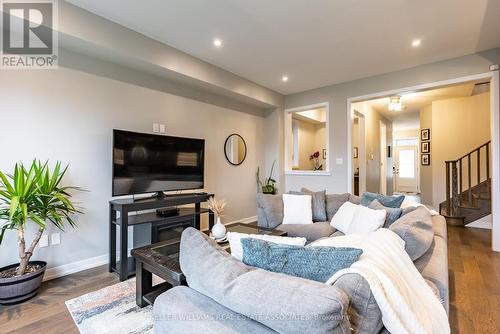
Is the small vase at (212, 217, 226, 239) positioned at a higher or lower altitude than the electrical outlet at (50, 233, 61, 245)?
higher

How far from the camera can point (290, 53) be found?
345 cm

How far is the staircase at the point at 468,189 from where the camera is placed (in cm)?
458

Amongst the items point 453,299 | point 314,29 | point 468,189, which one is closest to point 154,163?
point 314,29

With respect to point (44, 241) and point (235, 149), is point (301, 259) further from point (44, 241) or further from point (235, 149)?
point (235, 149)

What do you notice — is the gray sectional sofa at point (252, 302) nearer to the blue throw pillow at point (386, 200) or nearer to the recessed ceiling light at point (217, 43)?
the blue throw pillow at point (386, 200)

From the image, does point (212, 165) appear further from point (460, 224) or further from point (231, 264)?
point (460, 224)

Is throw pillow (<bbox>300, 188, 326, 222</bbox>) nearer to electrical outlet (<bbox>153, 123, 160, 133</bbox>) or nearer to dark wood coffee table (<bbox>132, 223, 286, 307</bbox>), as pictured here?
dark wood coffee table (<bbox>132, 223, 286, 307</bbox>)

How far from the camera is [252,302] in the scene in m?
0.82

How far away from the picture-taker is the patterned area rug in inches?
70.4

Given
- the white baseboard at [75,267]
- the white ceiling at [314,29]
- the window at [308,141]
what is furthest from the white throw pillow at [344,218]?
the window at [308,141]

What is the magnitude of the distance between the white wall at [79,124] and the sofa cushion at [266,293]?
2.41 m

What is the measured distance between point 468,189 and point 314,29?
468cm

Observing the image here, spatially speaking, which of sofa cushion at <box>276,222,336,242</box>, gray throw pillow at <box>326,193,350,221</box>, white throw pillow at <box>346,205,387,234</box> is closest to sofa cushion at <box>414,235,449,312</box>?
white throw pillow at <box>346,205,387,234</box>

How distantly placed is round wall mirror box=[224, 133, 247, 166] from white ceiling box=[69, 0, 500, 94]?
129 centimetres
